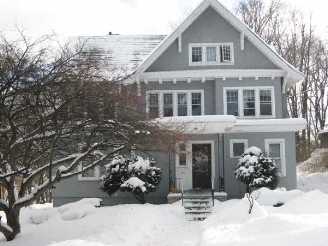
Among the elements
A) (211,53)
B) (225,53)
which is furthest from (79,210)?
(225,53)

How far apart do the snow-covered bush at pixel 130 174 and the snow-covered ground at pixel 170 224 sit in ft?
3.83

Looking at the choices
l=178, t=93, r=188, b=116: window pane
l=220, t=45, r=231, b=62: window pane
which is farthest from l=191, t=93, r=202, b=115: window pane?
l=220, t=45, r=231, b=62: window pane

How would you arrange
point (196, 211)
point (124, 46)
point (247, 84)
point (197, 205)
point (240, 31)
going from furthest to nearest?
point (124, 46), point (240, 31), point (247, 84), point (197, 205), point (196, 211)

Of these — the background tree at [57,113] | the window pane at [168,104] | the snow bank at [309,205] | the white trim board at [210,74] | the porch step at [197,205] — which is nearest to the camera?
the background tree at [57,113]

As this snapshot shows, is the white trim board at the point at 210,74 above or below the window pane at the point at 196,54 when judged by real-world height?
below

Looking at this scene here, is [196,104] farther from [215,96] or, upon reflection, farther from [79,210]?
[79,210]

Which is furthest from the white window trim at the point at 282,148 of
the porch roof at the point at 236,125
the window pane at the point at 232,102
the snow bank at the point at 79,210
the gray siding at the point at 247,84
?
the snow bank at the point at 79,210

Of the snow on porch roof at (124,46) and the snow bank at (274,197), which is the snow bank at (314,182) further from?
the snow on porch roof at (124,46)

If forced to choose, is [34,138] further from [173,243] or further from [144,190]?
[144,190]

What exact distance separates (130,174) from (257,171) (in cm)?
533

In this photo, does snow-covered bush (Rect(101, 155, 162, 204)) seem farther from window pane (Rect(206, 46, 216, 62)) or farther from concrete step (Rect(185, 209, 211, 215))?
window pane (Rect(206, 46, 216, 62))

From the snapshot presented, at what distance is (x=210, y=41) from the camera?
21750 millimetres

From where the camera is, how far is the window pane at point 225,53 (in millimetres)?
21597

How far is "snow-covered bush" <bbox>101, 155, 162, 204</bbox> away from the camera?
18.4 meters
